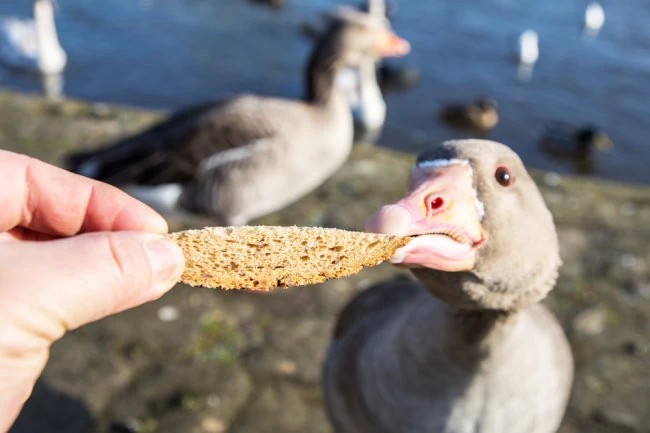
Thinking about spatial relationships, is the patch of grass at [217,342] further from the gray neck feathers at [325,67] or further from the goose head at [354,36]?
the goose head at [354,36]

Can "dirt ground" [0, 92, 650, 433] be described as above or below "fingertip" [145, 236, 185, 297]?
below

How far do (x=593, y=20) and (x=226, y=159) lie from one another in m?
13.0

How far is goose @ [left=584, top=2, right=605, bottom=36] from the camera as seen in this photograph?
1477 cm

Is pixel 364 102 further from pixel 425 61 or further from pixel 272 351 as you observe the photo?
pixel 272 351

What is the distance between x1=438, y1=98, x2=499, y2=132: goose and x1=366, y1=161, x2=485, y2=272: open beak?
937 centimetres

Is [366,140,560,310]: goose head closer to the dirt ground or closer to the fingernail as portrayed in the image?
the fingernail

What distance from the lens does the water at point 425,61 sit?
37.0ft

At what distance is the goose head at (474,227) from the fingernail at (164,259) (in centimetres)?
46

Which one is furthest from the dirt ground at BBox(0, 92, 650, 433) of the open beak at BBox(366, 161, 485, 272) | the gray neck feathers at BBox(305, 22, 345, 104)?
the open beak at BBox(366, 161, 485, 272)

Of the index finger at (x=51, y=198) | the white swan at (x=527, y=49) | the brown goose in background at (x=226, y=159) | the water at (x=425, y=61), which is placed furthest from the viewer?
the white swan at (x=527, y=49)

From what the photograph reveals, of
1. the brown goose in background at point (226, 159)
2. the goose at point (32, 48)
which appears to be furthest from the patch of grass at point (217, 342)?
the goose at point (32, 48)

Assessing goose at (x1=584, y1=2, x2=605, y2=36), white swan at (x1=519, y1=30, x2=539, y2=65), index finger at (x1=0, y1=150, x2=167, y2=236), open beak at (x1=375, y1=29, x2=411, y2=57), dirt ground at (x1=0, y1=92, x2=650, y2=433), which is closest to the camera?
index finger at (x1=0, y1=150, x2=167, y2=236)

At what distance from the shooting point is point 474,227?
1.79 m

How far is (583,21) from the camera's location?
1539 cm
